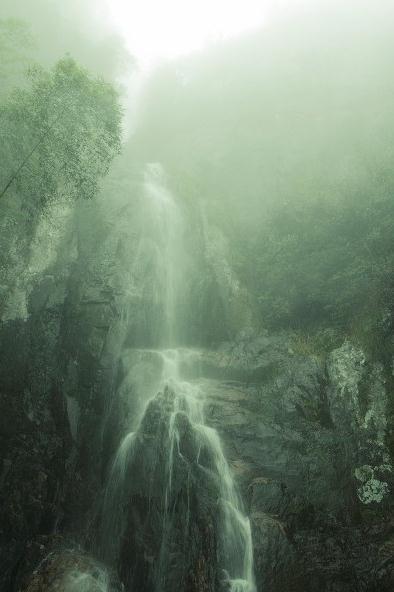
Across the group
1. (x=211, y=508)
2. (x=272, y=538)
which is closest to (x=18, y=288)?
(x=211, y=508)

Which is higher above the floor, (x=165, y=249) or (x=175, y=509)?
(x=165, y=249)

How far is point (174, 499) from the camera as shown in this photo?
42.2 feet

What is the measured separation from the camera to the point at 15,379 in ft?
47.8

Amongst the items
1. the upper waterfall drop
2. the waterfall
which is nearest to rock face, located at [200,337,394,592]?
the waterfall

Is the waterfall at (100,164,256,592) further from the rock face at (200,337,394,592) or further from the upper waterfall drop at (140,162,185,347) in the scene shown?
the upper waterfall drop at (140,162,185,347)

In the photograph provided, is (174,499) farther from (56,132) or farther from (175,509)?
(56,132)

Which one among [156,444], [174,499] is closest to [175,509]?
[174,499]

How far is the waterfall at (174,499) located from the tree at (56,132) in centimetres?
804

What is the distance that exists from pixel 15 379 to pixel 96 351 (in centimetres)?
314

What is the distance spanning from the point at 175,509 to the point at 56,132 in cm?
1311

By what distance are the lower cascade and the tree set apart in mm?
8692

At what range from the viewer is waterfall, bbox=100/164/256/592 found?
12.0 meters

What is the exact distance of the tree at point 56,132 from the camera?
1457 cm

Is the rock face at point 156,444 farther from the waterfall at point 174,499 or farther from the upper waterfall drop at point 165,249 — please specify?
the upper waterfall drop at point 165,249
